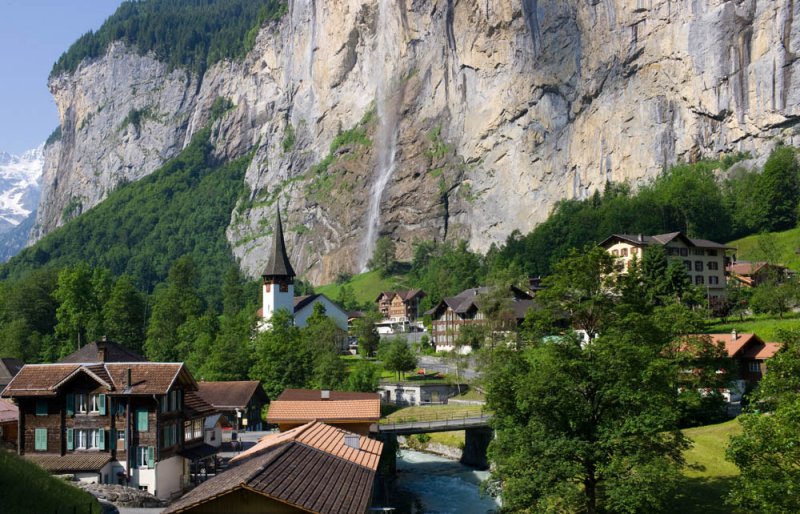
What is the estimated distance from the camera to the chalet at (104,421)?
3594cm

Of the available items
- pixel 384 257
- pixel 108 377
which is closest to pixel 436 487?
pixel 108 377

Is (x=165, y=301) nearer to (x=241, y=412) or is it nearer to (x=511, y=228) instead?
(x=241, y=412)

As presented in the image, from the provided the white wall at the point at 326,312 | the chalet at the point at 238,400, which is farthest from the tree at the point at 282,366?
the white wall at the point at 326,312

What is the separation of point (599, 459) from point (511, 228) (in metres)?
116

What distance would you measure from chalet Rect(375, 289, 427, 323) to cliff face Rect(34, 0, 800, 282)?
2572 cm

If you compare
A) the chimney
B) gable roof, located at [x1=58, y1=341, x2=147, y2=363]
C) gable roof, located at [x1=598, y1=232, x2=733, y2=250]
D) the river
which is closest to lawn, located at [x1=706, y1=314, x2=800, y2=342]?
gable roof, located at [x1=598, y1=232, x2=733, y2=250]

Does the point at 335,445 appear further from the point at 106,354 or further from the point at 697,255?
the point at 697,255

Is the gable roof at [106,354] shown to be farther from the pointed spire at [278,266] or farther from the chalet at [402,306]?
the chalet at [402,306]

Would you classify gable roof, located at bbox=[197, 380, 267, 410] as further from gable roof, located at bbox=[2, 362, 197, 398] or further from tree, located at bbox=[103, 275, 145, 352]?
tree, located at bbox=[103, 275, 145, 352]

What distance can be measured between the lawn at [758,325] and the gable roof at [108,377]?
3911cm

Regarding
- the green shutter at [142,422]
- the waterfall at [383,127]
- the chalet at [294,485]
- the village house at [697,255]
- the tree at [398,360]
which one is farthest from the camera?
the waterfall at [383,127]

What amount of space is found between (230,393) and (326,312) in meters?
42.0

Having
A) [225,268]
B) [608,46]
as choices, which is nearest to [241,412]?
[608,46]

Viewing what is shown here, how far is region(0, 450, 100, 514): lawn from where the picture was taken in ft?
72.5
